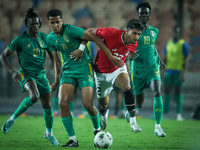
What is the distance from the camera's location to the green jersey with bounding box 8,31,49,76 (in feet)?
18.2

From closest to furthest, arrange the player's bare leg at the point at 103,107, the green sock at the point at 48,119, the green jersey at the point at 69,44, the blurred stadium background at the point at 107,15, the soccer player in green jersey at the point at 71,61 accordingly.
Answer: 1. the soccer player in green jersey at the point at 71,61
2. the green jersey at the point at 69,44
3. the green sock at the point at 48,119
4. the player's bare leg at the point at 103,107
5. the blurred stadium background at the point at 107,15

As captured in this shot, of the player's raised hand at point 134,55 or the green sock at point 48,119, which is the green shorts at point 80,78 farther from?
the player's raised hand at point 134,55

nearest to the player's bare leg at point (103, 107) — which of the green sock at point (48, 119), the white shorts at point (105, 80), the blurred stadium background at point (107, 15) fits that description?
the white shorts at point (105, 80)

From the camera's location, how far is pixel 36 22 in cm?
560

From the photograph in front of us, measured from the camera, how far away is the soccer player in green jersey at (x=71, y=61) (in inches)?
199

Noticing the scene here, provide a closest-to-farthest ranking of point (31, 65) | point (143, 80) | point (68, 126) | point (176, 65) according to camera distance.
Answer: point (68, 126) < point (31, 65) < point (143, 80) < point (176, 65)

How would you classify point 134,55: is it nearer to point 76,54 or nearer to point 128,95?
point 128,95

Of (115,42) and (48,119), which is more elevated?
(115,42)

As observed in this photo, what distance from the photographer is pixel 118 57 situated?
18.2 ft

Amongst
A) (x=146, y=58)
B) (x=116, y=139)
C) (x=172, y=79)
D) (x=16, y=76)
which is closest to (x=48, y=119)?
(x=16, y=76)

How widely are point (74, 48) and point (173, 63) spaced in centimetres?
500

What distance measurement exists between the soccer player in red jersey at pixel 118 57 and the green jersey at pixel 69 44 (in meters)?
0.33

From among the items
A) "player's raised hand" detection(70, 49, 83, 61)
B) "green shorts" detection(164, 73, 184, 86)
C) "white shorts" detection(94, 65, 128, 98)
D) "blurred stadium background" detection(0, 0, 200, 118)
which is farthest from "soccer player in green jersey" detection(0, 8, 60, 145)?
"blurred stadium background" detection(0, 0, 200, 118)

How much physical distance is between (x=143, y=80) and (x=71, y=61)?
1.66 meters
